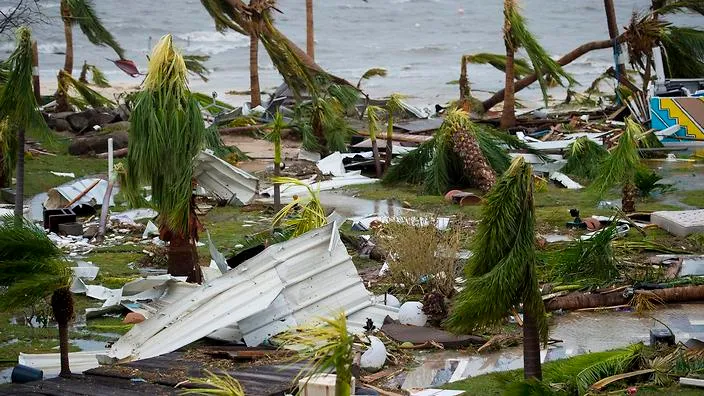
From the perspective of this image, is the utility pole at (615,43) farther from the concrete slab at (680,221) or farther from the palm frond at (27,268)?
the palm frond at (27,268)

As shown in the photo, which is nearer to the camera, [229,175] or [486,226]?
[486,226]

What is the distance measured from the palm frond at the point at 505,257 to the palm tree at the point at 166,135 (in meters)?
4.70

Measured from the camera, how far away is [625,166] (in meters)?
14.7

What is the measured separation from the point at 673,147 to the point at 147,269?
1173cm

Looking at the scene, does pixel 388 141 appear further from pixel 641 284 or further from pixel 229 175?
pixel 641 284

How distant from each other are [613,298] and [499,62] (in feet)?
51.2

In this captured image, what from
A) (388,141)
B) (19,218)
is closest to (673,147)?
(388,141)

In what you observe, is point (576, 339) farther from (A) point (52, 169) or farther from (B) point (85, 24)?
(B) point (85, 24)

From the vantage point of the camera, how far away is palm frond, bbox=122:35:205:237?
38.1ft

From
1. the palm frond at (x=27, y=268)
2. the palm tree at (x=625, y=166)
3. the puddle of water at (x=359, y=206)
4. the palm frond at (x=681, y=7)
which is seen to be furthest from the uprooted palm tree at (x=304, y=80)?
the palm frond at (x=27, y=268)

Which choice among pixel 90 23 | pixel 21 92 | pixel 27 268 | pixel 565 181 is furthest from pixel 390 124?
Result: pixel 27 268

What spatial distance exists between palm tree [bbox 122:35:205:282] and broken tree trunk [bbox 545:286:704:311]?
3.71m

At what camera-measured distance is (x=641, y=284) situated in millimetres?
11562

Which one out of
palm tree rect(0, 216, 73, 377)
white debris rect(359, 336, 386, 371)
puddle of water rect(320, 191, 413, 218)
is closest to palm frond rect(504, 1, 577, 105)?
puddle of water rect(320, 191, 413, 218)
